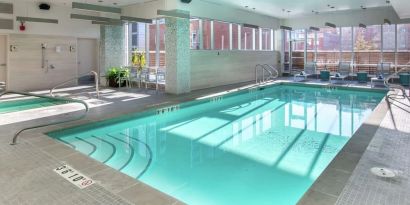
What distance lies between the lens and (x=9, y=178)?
3262mm

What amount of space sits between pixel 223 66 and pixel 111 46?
4.35 meters

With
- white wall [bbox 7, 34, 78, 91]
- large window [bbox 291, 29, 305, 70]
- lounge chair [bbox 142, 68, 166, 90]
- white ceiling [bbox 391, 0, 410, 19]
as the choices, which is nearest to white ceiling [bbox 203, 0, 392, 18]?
white ceiling [bbox 391, 0, 410, 19]

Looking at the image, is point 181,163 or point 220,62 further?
point 220,62

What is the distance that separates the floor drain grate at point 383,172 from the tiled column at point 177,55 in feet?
22.7

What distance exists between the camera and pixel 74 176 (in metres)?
3.31

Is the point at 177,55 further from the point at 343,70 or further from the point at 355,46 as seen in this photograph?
the point at 355,46

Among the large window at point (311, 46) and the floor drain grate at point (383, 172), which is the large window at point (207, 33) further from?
the floor drain grate at point (383, 172)

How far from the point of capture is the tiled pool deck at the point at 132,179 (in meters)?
2.79

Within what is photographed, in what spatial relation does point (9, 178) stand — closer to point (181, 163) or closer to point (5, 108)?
point (181, 163)

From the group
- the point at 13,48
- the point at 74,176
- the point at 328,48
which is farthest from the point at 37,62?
the point at 328,48

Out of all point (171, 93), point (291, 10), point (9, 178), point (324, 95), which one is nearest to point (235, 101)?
point (171, 93)

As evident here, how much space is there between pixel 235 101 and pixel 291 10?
17.1 ft

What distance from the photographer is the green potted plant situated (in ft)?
37.0

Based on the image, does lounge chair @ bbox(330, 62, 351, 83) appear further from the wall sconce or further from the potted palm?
the wall sconce
